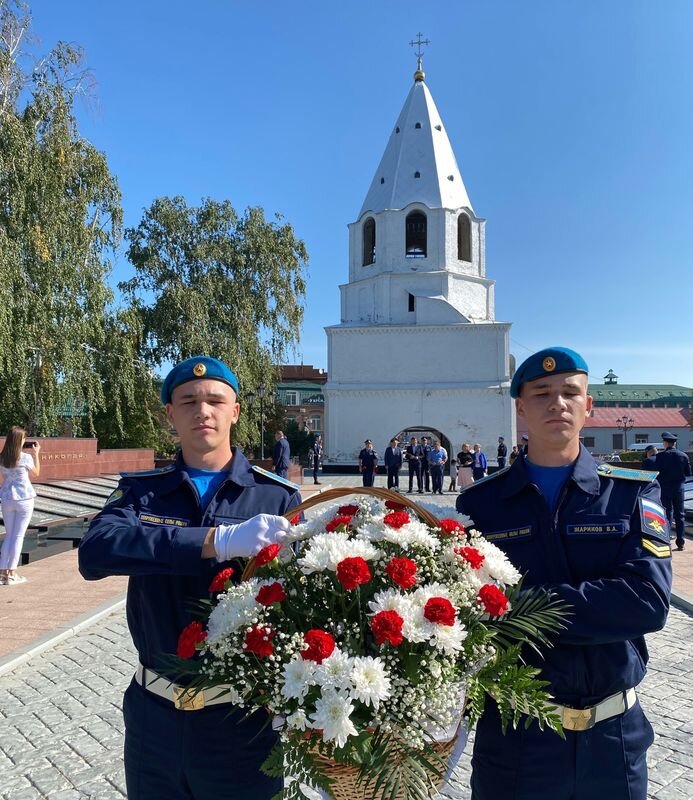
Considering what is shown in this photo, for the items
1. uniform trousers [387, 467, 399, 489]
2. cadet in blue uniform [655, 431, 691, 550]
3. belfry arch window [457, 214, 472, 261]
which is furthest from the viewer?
belfry arch window [457, 214, 472, 261]

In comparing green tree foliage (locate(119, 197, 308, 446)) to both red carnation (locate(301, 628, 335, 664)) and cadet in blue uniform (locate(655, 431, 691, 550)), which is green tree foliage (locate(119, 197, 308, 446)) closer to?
cadet in blue uniform (locate(655, 431, 691, 550))

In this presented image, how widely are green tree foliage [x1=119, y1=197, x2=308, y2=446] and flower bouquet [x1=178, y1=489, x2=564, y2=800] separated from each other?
2445 centimetres

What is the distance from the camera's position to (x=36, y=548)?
1023cm

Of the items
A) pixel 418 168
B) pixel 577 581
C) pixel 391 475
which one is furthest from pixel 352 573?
pixel 418 168

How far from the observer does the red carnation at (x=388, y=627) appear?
1555 millimetres

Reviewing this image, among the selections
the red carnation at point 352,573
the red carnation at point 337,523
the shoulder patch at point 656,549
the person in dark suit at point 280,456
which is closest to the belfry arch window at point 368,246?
the person in dark suit at point 280,456

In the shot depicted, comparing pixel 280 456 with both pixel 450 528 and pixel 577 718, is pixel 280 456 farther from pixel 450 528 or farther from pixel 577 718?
pixel 450 528

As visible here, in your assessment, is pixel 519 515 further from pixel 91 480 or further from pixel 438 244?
pixel 438 244


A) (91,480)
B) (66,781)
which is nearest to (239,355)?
(91,480)

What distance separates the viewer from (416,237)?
38469 millimetres

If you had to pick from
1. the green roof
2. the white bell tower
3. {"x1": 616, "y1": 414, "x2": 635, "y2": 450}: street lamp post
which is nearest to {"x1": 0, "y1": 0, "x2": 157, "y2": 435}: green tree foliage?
the white bell tower

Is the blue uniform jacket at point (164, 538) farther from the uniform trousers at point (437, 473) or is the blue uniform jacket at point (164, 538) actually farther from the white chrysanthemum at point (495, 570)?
the uniform trousers at point (437, 473)

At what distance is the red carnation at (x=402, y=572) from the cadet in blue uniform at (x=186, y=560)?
0.41 m

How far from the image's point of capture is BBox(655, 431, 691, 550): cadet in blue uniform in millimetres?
11344
